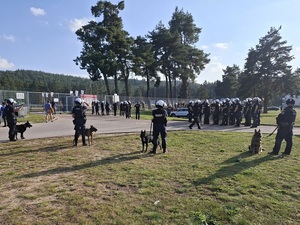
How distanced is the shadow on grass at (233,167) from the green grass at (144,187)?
0.03m

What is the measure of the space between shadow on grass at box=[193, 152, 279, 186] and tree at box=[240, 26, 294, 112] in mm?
43792

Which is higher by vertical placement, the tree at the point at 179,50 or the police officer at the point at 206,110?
the tree at the point at 179,50

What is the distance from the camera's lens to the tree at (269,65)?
47.9 m

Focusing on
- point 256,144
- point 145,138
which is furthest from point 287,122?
point 145,138

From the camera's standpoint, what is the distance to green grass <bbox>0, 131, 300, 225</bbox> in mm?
4242

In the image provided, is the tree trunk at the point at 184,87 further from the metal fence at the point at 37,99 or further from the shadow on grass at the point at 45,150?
the shadow on grass at the point at 45,150

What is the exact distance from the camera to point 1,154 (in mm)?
8422

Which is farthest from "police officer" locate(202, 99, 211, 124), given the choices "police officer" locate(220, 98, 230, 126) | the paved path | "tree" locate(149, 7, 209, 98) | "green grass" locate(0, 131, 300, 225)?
"tree" locate(149, 7, 209, 98)

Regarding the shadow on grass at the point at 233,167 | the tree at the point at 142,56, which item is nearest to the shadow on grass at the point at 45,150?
the shadow on grass at the point at 233,167

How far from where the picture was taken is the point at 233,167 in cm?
730

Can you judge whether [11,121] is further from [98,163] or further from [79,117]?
[98,163]

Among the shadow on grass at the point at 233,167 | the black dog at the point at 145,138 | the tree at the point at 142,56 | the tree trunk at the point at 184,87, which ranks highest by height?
the tree at the point at 142,56

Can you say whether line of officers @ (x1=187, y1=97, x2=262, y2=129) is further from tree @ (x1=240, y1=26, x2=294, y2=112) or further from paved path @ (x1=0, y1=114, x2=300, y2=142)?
tree @ (x1=240, y1=26, x2=294, y2=112)

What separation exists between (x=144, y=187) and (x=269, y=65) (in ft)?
160
